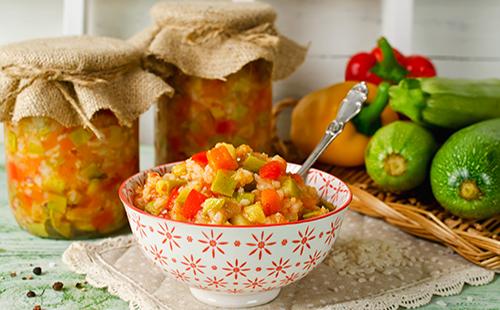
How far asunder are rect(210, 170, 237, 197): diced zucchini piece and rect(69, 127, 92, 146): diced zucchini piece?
0.35 metres

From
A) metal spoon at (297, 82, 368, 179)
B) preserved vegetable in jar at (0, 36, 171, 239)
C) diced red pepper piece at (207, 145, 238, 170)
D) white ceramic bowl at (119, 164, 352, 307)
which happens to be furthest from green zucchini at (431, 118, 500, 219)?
preserved vegetable in jar at (0, 36, 171, 239)

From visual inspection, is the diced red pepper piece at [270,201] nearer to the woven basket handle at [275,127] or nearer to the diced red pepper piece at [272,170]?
the diced red pepper piece at [272,170]

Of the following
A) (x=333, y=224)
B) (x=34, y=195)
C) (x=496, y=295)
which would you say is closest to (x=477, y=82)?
(x=496, y=295)

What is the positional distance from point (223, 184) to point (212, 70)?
0.43m

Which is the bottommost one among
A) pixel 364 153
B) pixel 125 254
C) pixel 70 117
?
pixel 125 254

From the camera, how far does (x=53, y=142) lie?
1.37m

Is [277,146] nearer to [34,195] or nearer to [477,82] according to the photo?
[477,82]

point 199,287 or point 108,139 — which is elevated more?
point 108,139

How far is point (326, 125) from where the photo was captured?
1764 millimetres

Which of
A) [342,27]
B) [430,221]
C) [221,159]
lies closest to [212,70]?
[221,159]

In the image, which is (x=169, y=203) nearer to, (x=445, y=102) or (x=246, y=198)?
(x=246, y=198)

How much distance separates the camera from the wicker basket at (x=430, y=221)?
1341 millimetres

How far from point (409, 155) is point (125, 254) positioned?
22.5 inches

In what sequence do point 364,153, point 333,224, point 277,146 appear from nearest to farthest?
point 333,224
point 364,153
point 277,146
